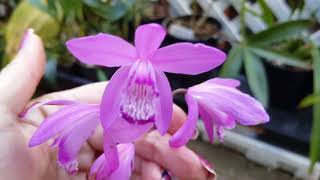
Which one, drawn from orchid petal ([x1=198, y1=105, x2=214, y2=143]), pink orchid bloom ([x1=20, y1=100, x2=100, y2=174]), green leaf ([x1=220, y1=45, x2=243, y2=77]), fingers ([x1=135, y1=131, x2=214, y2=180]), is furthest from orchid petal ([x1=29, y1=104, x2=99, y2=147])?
green leaf ([x1=220, y1=45, x2=243, y2=77])

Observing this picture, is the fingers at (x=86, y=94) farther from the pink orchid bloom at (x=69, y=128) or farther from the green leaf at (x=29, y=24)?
the green leaf at (x=29, y=24)

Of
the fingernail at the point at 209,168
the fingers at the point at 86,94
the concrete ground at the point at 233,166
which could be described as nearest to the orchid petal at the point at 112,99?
the fingernail at the point at 209,168

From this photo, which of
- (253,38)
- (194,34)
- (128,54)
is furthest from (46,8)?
(128,54)

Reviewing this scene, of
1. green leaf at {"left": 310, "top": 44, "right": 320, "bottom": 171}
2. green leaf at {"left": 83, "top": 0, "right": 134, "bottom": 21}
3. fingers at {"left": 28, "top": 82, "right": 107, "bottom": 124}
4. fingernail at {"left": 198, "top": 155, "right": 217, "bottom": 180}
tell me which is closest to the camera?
fingernail at {"left": 198, "top": 155, "right": 217, "bottom": 180}

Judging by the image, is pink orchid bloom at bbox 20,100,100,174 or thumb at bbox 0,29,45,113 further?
thumb at bbox 0,29,45,113

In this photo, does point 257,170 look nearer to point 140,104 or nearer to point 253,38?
point 253,38

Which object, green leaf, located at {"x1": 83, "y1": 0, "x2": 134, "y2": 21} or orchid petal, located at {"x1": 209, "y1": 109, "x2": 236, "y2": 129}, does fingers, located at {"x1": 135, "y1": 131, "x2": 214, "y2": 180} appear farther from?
green leaf, located at {"x1": 83, "y1": 0, "x2": 134, "y2": 21}
